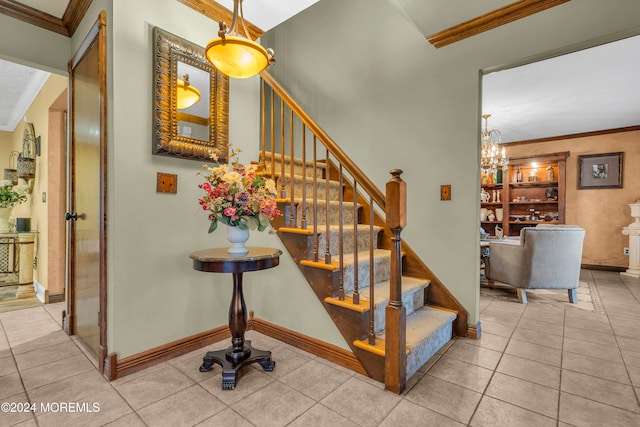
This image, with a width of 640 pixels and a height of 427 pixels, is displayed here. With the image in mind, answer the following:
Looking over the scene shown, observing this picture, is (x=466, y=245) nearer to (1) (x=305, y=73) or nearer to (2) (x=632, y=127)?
(1) (x=305, y=73)

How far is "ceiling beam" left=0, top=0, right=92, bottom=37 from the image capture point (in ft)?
6.97

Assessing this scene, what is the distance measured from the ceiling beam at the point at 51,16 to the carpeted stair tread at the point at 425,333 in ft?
10.0

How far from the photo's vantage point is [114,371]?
180 cm

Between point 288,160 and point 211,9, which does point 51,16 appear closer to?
point 211,9

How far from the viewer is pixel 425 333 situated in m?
2.02

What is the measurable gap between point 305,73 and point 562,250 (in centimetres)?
352

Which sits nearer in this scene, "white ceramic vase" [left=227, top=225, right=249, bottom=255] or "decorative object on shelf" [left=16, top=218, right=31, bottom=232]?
"white ceramic vase" [left=227, top=225, right=249, bottom=255]

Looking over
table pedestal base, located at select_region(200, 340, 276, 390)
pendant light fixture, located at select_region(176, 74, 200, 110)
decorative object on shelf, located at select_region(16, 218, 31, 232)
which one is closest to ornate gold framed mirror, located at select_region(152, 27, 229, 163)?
pendant light fixture, located at select_region(176, 74, 200, 110)

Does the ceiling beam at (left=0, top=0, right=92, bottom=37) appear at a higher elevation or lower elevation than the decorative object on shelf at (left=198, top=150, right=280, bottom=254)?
higher

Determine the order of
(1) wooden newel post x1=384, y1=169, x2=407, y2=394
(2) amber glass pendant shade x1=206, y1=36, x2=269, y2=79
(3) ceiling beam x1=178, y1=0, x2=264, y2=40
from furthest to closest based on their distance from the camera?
(3) ceiling beam x1=178, y1=0, x2=264, y2=40 → (2) amber glass pendant shade x1=206, y1=36, x2=269, y2=79 → (1) wooden newel post x1=384, y1=169, x2=407, y2=394

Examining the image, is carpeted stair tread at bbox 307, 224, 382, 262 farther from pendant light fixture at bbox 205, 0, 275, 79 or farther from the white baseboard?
the white baseboard

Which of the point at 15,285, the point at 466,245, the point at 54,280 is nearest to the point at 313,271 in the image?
the point at 466,245

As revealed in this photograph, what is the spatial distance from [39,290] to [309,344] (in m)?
3.54

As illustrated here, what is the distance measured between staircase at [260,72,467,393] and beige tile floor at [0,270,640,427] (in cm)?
17
